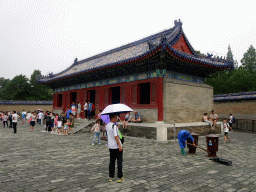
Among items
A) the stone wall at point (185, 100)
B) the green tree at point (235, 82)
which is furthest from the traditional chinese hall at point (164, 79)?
the green tree at point (235, 82)

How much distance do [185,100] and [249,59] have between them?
95.9 ft

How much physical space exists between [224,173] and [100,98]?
42.6 feet

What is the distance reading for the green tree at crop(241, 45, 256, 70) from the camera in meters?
35.9

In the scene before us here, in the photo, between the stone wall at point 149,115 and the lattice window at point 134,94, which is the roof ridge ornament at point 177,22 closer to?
the lattice window at point 134,94

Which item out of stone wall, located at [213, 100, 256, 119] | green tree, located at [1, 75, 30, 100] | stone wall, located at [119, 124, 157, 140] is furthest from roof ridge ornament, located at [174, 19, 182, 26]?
green tree, located at [1, 75, 30, 100]

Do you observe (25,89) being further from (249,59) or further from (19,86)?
(249,59)

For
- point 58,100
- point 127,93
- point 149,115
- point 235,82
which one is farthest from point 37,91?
point 235,82

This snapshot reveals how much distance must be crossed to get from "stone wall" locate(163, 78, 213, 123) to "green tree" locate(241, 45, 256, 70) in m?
25.3

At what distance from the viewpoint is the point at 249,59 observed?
36.4 metres

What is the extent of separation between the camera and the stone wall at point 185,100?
12.8 metres

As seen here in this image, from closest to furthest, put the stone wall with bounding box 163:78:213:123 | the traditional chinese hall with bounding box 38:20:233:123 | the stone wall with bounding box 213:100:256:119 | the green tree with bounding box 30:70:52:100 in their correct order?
the traditional chinese hall with bounding box 38:20:233:123, the stone wall with bounding box 163:78:213:123, the stone wall with bounding box 213:100:256:119, the green tree with bounding box 30:70:52:100

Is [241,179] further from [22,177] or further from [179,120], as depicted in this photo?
[179,120]

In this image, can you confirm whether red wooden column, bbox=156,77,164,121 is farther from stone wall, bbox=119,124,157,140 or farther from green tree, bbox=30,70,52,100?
green tree, bbox=30,70,52,100

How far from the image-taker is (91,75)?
59.7 feet
